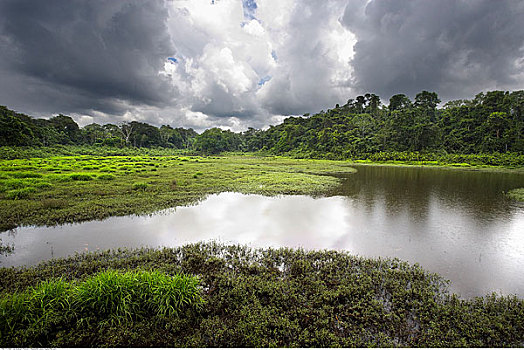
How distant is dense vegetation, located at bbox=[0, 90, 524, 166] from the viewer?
5184 cm

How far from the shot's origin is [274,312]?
14.4 feet

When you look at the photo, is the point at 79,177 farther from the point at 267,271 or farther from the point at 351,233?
the point at 351,233

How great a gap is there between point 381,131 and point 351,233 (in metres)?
72.3

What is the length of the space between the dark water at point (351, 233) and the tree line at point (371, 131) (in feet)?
184

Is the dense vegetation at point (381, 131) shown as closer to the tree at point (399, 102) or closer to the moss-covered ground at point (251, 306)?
the tree at point (399, 102)

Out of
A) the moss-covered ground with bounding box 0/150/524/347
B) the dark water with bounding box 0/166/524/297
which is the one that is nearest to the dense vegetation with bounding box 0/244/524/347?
the moss-covered ground with bounding box 0/150/524/347

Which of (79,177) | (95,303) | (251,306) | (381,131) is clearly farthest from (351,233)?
(381,131)

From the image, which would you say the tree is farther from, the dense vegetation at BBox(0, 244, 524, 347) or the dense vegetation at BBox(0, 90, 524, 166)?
the dense vegetation at BBox(0, 244, 524, 347)

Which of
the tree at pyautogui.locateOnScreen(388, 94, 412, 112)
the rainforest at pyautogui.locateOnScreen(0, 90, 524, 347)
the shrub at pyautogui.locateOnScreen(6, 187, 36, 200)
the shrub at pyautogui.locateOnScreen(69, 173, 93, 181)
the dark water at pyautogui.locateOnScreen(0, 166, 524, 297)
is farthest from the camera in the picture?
the tree at pyautogui.locateOnScreen(388, 94, 412, 112)

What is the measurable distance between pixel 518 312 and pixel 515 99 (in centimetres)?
8475

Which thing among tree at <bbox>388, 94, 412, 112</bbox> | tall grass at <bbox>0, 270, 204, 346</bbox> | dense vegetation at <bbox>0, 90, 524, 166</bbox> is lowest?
tall grass at <bbox>0, 270, 204, 346</bbox>

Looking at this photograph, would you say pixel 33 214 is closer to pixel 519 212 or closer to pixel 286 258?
pixel 286 258

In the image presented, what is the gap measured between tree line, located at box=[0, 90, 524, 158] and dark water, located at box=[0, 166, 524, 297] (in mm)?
55975

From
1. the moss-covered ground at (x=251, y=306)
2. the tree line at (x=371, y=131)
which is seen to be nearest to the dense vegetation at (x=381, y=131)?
the tree line at (x=371, y=131)
